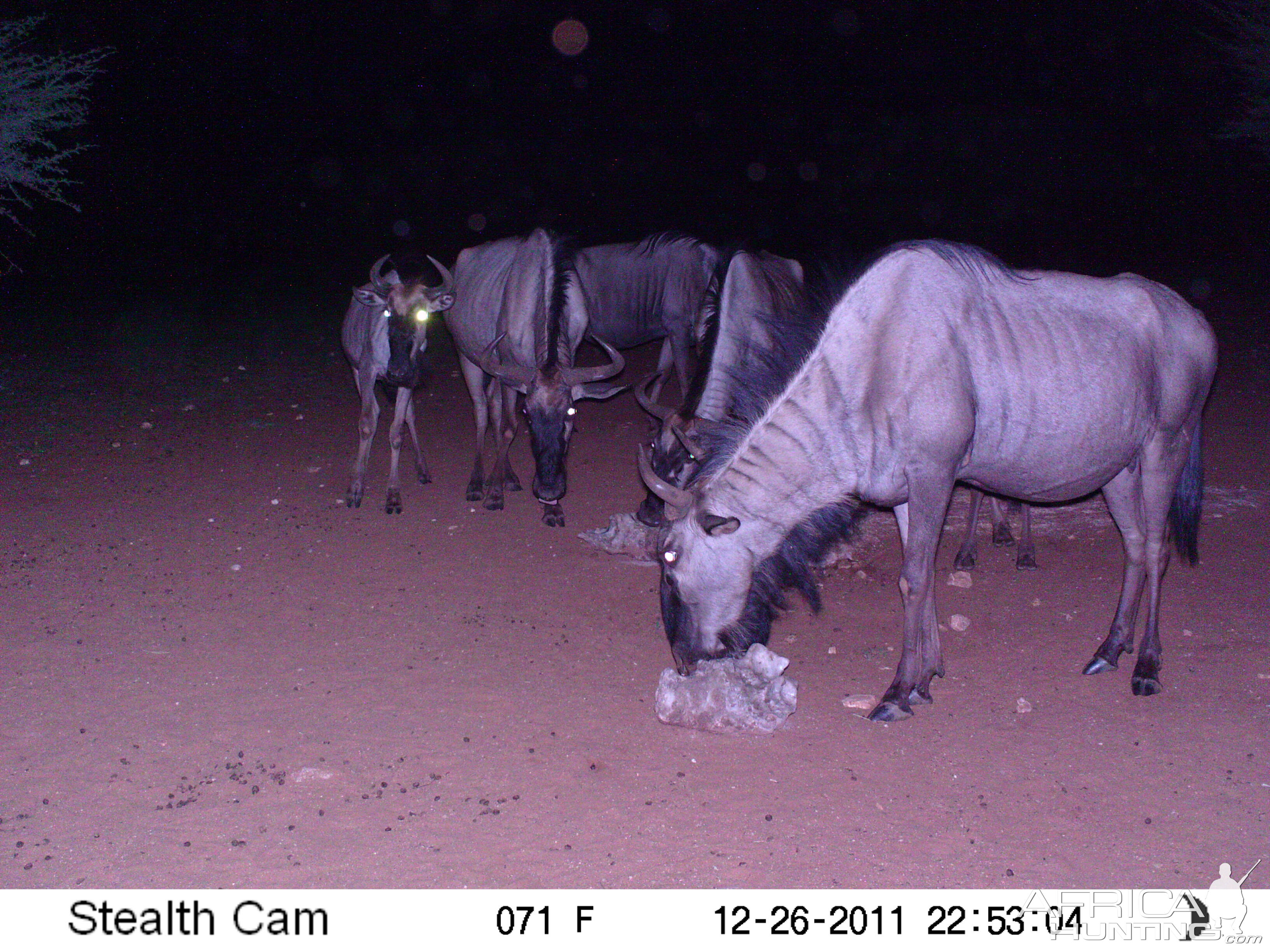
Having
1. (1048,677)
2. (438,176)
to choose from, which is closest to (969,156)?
(438,176)

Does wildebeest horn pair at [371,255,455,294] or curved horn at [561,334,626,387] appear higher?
wildebeest horn pair at [371,255,455,294]

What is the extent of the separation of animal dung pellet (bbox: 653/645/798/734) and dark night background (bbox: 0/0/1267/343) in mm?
14619

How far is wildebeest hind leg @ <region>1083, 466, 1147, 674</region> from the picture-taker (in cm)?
556

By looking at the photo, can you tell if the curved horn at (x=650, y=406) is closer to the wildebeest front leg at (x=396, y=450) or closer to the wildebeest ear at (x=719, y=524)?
the wildebeest ear at (x=719, y=524)

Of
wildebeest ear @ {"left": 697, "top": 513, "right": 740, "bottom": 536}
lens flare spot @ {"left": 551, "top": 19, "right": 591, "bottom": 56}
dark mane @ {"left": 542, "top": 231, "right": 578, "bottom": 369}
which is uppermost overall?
lens flare spot @ {"left": 551, "top": 19, "right": 591, "bottom": 56}

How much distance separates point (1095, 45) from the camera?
125 ft

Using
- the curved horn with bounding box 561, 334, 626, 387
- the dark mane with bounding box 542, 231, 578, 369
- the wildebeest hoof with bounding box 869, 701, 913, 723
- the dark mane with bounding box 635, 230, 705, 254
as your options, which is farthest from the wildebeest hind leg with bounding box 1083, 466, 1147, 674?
the dark mane with bounding box 635, 230, 705, 254

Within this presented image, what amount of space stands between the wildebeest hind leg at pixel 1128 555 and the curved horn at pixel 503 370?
13.3ft

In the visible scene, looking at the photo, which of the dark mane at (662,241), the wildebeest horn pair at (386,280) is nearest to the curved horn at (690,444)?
the wildebeest horn pair at (386,280)

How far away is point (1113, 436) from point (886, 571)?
6.64 ft

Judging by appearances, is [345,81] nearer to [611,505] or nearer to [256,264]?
[256,264]

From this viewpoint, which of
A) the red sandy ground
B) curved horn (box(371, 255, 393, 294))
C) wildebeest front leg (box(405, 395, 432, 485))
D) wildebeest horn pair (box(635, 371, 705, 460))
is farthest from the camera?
wildebeest front leg (box(405, 395, 432, 485))

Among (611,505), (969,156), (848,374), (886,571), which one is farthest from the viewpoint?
(969,156)

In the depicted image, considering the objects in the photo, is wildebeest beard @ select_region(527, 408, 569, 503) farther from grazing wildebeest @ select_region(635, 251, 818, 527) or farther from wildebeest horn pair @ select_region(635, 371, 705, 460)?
wildebeest horn pair @ select_region(635, 371, 705, 460)
